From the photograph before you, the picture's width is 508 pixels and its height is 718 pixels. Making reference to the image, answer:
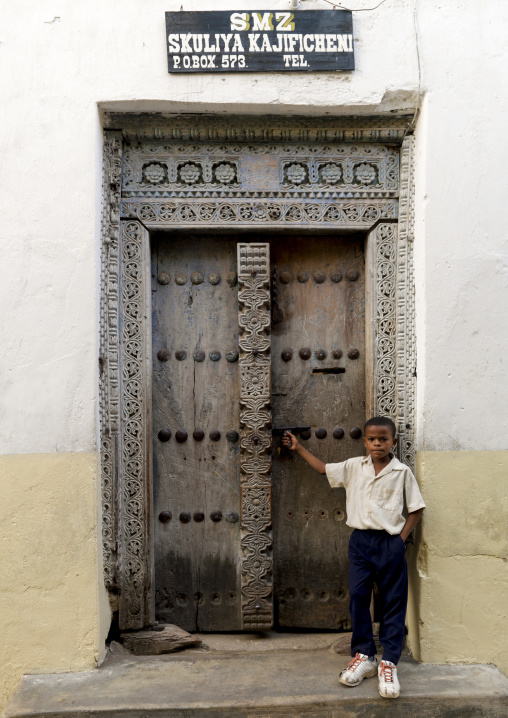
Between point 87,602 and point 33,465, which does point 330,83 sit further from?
point 87,602

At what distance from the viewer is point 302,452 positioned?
3.05 m

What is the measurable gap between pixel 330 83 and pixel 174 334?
144cm

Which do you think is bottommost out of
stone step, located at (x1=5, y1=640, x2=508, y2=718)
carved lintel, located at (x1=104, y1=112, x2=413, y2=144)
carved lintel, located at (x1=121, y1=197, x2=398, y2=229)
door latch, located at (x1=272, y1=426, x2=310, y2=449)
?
stone step, located at (x1=5, y1=640, x2=508, y2=718)

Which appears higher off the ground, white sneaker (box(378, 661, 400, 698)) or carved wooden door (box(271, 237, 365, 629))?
carved wooden door (box(271, 237, 365, 629))

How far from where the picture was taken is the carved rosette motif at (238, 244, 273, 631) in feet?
10.3

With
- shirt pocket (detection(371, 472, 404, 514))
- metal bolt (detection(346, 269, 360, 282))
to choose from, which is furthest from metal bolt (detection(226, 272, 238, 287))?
shirt pocket (detection(371, 472, 404, 514))

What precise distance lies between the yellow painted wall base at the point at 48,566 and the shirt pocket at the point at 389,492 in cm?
126

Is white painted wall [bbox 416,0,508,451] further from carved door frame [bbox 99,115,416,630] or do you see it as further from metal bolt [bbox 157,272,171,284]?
metal bolt [bbox 157,272,171,284]

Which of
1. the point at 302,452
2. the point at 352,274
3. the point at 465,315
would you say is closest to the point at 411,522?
the point at 302,452

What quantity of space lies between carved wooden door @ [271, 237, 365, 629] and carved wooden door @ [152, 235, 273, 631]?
8.0 inches

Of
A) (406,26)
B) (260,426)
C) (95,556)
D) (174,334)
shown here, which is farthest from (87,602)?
(406,26)

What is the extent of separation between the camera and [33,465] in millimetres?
2812

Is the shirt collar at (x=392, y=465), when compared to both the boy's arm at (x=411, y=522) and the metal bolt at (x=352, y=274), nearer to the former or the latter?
the boy's arm at (x=411, y=522)

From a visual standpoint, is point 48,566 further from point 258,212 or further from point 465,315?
point 465,315
